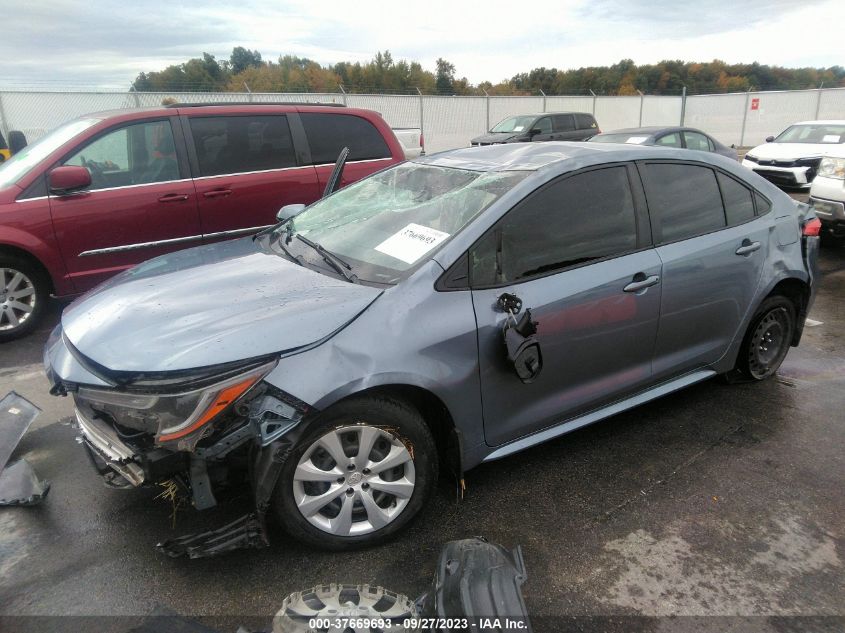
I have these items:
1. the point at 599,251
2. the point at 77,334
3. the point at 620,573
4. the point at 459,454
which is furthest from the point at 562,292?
the point at 77,334

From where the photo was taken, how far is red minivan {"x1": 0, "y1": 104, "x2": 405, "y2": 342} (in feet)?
15.8

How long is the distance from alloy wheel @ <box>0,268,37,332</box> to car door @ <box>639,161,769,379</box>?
472cm

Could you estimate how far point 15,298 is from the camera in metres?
4.87

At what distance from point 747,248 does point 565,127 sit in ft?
51.2

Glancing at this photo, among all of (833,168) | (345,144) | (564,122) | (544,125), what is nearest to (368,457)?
(345,144)

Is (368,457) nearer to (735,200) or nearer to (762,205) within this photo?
(735,200)

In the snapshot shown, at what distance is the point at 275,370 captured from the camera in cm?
216

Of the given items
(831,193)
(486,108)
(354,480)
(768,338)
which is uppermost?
(486,108)

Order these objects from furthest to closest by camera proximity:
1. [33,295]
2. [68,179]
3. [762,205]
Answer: [33,295]
[68,179]
[762,205]

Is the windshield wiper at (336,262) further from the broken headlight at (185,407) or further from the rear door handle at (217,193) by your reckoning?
the rear door handle at (217,193)

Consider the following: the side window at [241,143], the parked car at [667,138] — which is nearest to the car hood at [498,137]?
the parked car at [667,138]

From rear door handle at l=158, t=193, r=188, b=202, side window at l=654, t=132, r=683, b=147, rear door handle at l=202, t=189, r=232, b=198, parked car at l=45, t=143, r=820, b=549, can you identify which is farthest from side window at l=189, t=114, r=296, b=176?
side window at l=654, t=132, r=683, b=147

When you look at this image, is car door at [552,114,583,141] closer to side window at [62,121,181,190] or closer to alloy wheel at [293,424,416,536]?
side window at [62,121,181,190]

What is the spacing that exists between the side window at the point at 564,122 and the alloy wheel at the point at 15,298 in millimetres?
15611
